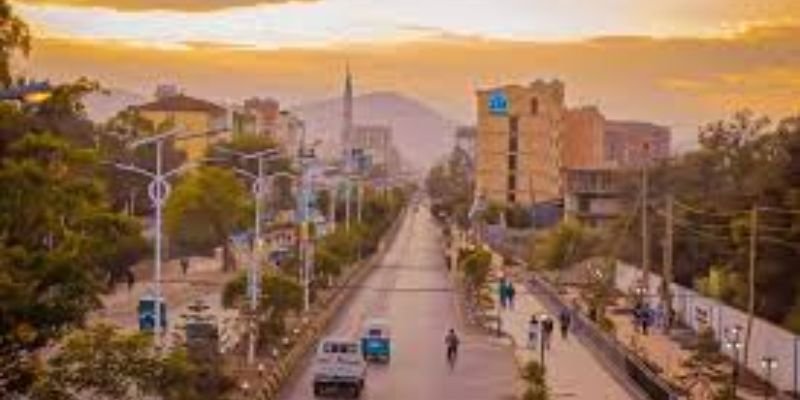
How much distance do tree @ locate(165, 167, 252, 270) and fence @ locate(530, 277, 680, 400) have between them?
2449cm

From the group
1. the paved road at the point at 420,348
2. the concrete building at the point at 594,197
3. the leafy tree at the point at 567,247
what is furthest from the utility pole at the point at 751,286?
the concrete building at the point at 594,197

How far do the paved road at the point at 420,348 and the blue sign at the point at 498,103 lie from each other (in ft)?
259

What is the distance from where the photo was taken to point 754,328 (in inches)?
1757

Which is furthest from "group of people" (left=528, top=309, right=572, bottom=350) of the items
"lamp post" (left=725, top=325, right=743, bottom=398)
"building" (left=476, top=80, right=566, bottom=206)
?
"building" (left=476, top=80, right=566, bottom=206)

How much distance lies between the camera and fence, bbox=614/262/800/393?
39250mm

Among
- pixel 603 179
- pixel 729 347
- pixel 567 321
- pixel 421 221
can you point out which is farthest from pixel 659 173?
pixel 421 221

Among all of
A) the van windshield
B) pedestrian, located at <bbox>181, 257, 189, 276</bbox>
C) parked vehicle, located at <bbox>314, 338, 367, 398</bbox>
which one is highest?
the van windshield

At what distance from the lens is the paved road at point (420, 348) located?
39.4m

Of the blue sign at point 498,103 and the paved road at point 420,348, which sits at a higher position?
the blue sign at point 498,103

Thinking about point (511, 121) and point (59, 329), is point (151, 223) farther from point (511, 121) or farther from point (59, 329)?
point (511, 121)

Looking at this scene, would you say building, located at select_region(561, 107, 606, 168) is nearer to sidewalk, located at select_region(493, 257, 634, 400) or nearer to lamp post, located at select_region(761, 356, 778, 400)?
sidewalk, located at select_region(493, 257, 634, 400)

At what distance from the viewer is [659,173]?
96938 millimetres

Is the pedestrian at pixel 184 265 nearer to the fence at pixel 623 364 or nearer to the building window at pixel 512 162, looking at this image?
the fence at pixel 623 364

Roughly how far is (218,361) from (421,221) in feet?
545
